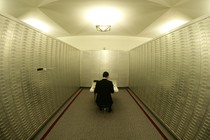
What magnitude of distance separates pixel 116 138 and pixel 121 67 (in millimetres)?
4124

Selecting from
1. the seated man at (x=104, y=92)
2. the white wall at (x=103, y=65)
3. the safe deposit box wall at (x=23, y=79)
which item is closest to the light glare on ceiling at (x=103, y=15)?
the safe deposit box wall at (x=23, y=79)

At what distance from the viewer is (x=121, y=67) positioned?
590cm

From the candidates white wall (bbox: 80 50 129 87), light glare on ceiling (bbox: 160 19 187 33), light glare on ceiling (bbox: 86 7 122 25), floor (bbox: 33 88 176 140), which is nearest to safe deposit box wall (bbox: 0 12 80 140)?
floor (bbox: 33 88 176 140)

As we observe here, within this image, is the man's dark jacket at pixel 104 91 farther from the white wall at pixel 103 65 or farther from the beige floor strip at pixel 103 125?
the white wall at pixel 103 65

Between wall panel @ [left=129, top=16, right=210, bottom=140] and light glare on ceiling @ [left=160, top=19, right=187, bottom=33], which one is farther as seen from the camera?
light glare on ceiling @ [left=160, top=19, right=187, bottom=33]

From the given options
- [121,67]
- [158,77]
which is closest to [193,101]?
[158,77]

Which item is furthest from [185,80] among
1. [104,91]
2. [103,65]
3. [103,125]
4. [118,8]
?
[103,65]

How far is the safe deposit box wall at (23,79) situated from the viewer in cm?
142

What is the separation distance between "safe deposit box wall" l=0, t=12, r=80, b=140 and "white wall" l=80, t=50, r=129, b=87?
3183mm

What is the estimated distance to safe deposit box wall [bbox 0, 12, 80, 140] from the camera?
1416 mm

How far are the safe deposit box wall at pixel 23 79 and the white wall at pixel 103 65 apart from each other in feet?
10.4

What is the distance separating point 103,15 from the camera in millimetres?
3711

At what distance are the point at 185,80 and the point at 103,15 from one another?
2.94 m

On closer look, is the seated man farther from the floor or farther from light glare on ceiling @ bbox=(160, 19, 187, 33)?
light glare on ceiling @ bbox=(160, 19, 187, 33)
